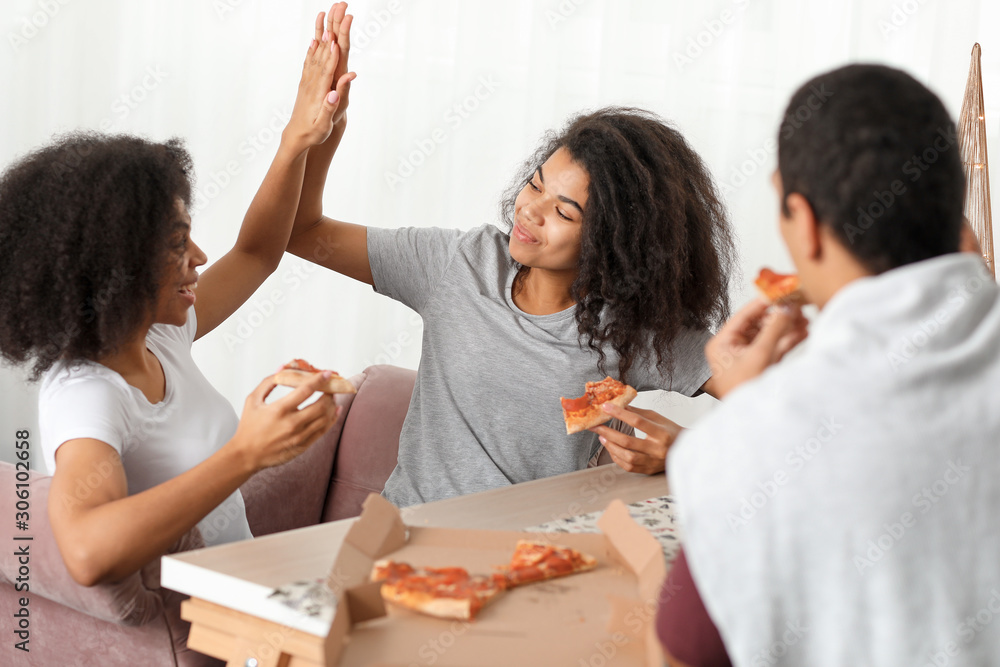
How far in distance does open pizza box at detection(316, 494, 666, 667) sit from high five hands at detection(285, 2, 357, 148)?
96 centimetres

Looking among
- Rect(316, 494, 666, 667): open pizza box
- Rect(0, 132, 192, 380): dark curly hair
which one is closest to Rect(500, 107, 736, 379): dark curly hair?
Rect(316, 494, 666, 667): open pizza box

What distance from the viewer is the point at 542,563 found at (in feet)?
4.50

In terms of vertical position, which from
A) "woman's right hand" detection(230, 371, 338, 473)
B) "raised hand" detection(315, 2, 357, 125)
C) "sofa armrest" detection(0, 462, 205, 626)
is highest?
"raised hand" detection(315, 2, 357, 125)

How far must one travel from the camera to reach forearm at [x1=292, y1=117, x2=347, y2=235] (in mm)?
2195

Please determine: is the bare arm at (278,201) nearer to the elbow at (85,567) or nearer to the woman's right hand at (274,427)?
the woman's right hand at (274,427)

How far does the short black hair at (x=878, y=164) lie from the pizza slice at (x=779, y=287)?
37 centimetres

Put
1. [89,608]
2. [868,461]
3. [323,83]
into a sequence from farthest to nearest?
[323,83]
[89,608]
[868,461]

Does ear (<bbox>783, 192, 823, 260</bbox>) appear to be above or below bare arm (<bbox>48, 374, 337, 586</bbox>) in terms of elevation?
above

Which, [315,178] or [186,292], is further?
[315,178]

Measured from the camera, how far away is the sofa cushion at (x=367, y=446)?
2635 millimetres

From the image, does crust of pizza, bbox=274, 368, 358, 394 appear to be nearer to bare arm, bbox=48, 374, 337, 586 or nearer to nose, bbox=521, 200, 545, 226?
bare arm, bbox=48, 374, 337, 586

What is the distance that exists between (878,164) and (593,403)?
44.3 inches

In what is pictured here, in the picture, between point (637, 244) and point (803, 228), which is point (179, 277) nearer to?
point (637, 244)

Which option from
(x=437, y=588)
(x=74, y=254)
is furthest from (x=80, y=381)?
(x=437, y=588)
